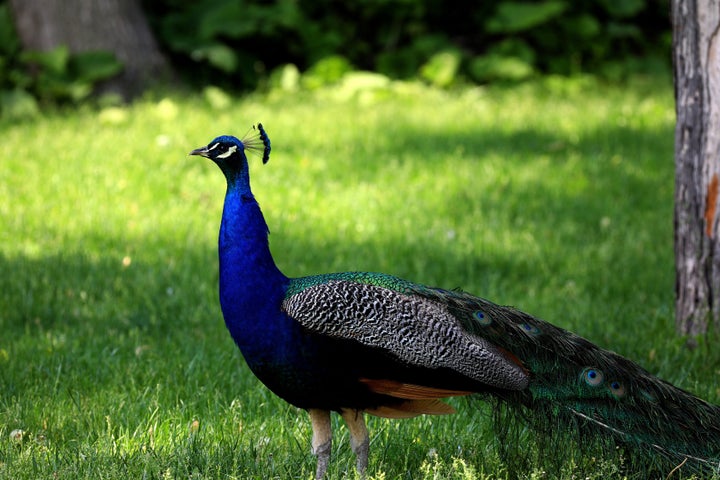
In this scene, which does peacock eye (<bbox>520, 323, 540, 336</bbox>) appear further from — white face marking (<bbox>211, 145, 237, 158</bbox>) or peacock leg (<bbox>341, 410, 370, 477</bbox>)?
white face marking (<bbox>211, 145, 237, 158</bbox>)

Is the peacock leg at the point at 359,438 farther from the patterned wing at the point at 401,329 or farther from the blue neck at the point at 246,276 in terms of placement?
the blue neck at the point at 246,276

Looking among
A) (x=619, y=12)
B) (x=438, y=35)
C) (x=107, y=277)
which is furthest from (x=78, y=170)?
(x=619, y=12)

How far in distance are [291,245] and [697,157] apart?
2.72m

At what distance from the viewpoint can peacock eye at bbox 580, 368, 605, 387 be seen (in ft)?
12.4

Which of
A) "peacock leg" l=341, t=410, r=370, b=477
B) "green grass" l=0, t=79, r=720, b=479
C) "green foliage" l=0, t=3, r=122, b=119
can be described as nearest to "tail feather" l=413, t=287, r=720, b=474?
"green grass" l=0, t=79, r=720, b=479

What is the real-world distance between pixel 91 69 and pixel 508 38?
4.96 metres

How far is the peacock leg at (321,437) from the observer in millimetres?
3801

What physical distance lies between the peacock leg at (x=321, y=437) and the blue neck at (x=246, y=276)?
0.38 m

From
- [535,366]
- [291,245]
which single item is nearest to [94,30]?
[291,245]

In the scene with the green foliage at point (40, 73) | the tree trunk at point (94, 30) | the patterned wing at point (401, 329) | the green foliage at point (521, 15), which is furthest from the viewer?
the green foliage at point (521, 15)

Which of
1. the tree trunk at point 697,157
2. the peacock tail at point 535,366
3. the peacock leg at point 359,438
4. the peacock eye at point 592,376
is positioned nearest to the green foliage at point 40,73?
the tree trunk at point 697,157

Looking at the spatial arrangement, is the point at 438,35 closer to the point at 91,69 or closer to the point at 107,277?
the point at 91,69

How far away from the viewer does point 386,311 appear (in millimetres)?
3627

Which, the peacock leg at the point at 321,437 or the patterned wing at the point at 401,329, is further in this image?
the peacock leg at the point at 321,437
